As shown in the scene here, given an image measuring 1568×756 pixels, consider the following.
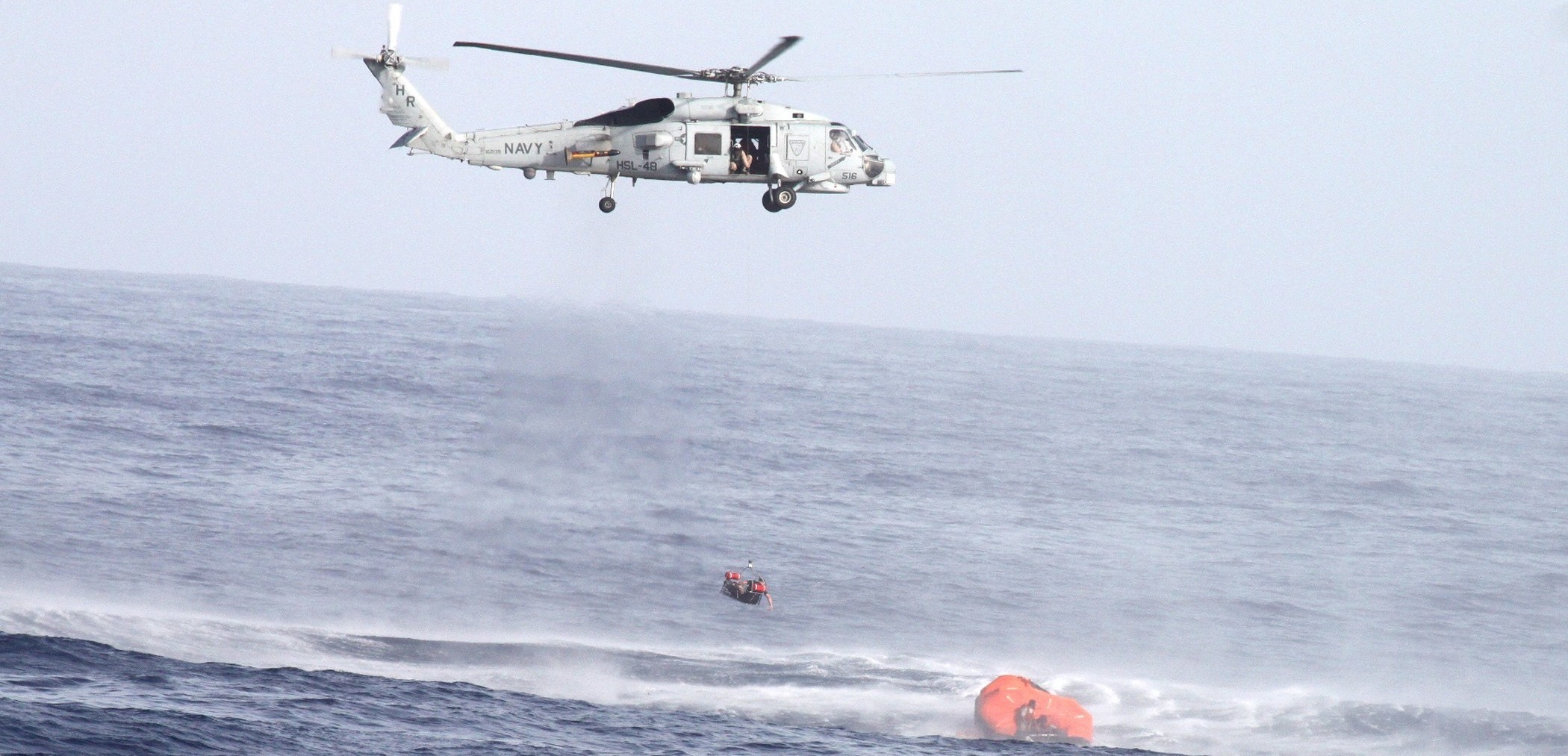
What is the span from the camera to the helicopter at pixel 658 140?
28156mm

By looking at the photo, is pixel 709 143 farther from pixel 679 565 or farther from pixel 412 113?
pixel 679 565

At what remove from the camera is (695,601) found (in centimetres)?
6153

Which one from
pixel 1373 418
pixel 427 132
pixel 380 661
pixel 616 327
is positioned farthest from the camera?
pixel 1373 418

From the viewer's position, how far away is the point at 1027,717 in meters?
46.8

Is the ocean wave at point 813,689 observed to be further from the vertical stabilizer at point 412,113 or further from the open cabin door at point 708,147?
the vertical stabilizer at point 412,113

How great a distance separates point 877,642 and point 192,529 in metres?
34.6

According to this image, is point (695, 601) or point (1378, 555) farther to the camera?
point (1378, 555)

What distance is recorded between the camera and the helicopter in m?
28.2

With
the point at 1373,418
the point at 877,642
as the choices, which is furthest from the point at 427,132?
the point at 1373,418

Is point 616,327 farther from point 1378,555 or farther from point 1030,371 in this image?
point 1030,371

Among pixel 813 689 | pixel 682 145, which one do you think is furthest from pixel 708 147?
pixel 813 689

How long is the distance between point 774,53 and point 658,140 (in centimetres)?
375

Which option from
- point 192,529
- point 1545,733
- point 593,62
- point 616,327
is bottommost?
point 1545,733

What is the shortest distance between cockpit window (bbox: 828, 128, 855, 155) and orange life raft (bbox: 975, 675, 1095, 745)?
24313 mm
